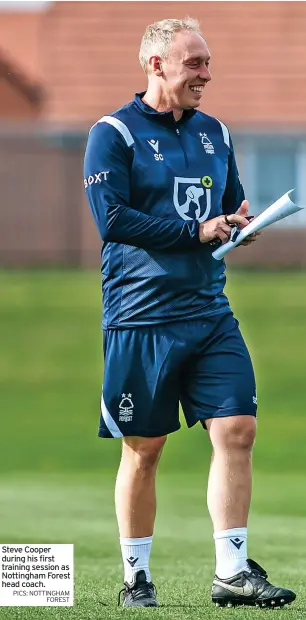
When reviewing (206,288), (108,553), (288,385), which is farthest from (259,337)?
(206,288)

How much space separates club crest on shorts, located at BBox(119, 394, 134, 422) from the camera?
19.5 ft

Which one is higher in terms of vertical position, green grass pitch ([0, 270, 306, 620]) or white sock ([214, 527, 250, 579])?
white sock ([214, 527, 250, 579])

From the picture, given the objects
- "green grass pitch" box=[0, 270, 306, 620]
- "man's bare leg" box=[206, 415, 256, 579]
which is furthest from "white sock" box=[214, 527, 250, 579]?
"green grass pitch" box=[0, 270, 306, 620]

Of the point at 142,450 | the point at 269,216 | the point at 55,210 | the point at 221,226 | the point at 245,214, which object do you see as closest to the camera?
the point at 269,216

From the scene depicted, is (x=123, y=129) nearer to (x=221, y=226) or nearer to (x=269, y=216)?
(x=221, y=226)

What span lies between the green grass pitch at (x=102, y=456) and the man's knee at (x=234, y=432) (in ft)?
2.05

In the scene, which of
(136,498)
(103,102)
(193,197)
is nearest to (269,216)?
(193,197)

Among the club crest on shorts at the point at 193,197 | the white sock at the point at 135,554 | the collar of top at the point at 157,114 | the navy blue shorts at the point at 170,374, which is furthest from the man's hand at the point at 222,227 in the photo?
the white sock at the point at 135,554

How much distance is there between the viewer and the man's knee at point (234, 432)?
5848 millimetres

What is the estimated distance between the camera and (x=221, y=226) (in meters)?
5.77

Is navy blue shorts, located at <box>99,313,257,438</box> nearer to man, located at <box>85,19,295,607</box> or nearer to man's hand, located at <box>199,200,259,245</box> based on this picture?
man, located at <box>85,19,295,607</box>

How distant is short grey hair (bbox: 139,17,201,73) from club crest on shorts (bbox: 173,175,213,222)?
51 cm

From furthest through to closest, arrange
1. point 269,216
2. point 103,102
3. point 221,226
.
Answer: point 103,102 < point 221,226 < point 269,216

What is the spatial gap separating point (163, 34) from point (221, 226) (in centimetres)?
82
